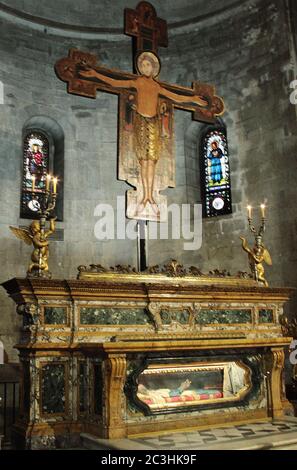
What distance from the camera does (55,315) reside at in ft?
22.6

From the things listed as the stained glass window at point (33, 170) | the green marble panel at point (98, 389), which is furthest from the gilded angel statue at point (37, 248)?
the stained glass window at point (33, 170)

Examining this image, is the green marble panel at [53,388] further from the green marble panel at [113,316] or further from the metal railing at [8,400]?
the metal railing at [8,400]

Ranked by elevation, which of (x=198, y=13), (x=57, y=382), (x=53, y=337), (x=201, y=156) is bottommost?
(x=57, y=382)

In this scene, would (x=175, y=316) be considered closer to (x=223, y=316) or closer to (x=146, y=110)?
(x=223, y=316)

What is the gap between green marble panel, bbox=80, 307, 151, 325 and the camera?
7082 millimetres

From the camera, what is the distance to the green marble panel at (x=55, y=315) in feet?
22.5

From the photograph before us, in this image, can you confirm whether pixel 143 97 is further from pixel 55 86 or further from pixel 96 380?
pixel 55 86

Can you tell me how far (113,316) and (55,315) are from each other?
79 centimetres

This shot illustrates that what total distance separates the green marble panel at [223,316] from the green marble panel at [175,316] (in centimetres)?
18


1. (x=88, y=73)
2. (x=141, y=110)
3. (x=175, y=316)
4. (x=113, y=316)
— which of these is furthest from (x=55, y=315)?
(x=88, y=73)

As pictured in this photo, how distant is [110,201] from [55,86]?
10.7ft

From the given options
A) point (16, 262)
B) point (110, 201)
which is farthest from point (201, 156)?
point (16, 262)

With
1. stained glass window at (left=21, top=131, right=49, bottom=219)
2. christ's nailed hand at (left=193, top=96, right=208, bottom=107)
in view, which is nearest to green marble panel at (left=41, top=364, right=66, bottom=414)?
christ's nailed hand at (left=193, top=96, right=208, bottom=107)

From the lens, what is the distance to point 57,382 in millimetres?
6754
